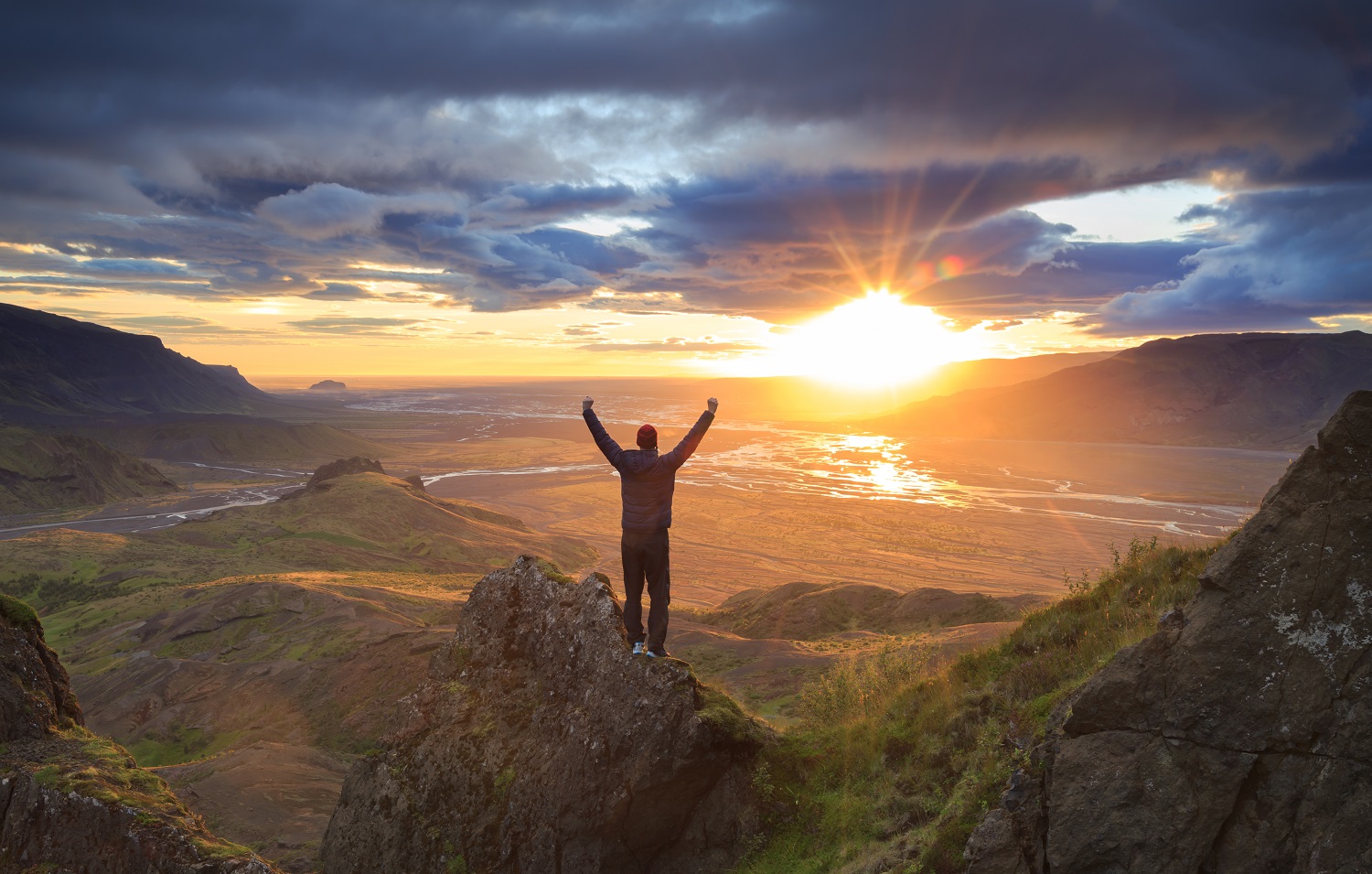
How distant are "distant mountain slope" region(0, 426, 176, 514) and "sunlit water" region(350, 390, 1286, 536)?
40554mm

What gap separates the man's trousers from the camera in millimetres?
9125

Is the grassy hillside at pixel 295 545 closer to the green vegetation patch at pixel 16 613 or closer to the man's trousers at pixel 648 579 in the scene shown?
the green vegetation patch at pixel 16 613

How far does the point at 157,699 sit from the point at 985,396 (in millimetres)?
192505

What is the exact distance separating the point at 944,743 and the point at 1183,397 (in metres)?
194

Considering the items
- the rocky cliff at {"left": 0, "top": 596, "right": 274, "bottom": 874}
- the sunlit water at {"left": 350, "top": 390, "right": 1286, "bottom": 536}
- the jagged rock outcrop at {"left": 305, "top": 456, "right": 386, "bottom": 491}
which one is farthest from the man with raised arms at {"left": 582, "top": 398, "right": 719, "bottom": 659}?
the jagged rock outcrop at {"left": 305, "top": 456, "right": 386, "bottom": 491}

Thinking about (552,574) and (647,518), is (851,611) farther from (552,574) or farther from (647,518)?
→ (647,518)

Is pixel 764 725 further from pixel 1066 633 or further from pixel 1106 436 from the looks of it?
pixel 1106 436

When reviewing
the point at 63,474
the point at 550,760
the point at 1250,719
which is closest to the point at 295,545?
the point at 550,760

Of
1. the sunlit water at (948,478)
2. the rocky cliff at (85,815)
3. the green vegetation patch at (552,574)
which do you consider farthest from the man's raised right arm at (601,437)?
the sunlit water at (948,478)

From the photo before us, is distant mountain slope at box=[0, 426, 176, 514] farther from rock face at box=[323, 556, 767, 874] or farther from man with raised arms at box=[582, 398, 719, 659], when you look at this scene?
man with raised arms at box=[582, 398, 719, 659]

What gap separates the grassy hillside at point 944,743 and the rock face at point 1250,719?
2.36ft

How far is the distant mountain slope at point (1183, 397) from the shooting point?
158m

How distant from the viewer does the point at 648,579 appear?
30.3 ft

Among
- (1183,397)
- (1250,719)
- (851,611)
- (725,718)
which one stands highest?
(1183,397)
